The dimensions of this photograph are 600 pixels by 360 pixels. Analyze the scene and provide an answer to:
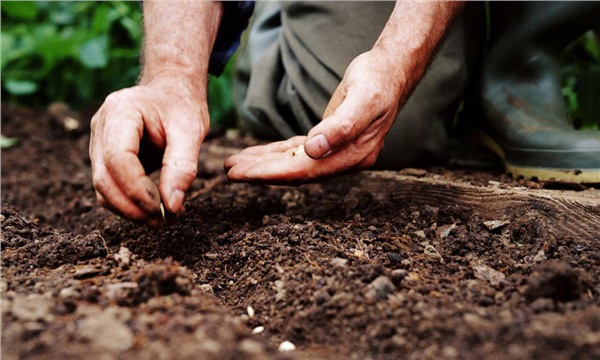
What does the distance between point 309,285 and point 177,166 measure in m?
0.39

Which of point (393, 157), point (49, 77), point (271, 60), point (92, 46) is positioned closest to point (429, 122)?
point (393, 157)

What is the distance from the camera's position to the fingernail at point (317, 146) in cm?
125

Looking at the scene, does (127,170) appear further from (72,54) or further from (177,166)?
(72,54)

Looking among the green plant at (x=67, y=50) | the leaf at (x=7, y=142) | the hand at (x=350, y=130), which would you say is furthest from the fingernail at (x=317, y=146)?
the green plant at (x=67, y=50)

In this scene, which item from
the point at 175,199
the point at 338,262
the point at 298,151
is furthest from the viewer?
the point at 298,151

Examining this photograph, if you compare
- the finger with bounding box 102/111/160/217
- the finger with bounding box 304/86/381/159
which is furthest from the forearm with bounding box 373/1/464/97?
the finger with bounding box 102/111/160/217

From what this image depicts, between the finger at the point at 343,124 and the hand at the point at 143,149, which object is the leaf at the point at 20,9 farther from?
the finger at the point at 343,124

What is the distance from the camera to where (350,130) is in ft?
4.15

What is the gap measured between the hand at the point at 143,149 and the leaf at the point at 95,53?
2373 mm

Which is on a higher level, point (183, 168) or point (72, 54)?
point (183, 168)

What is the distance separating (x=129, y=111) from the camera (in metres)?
1.26

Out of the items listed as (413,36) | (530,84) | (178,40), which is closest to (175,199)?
(178,40)

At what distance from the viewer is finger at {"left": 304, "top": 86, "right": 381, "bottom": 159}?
49.3 inches

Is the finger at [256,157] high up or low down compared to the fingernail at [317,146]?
down
